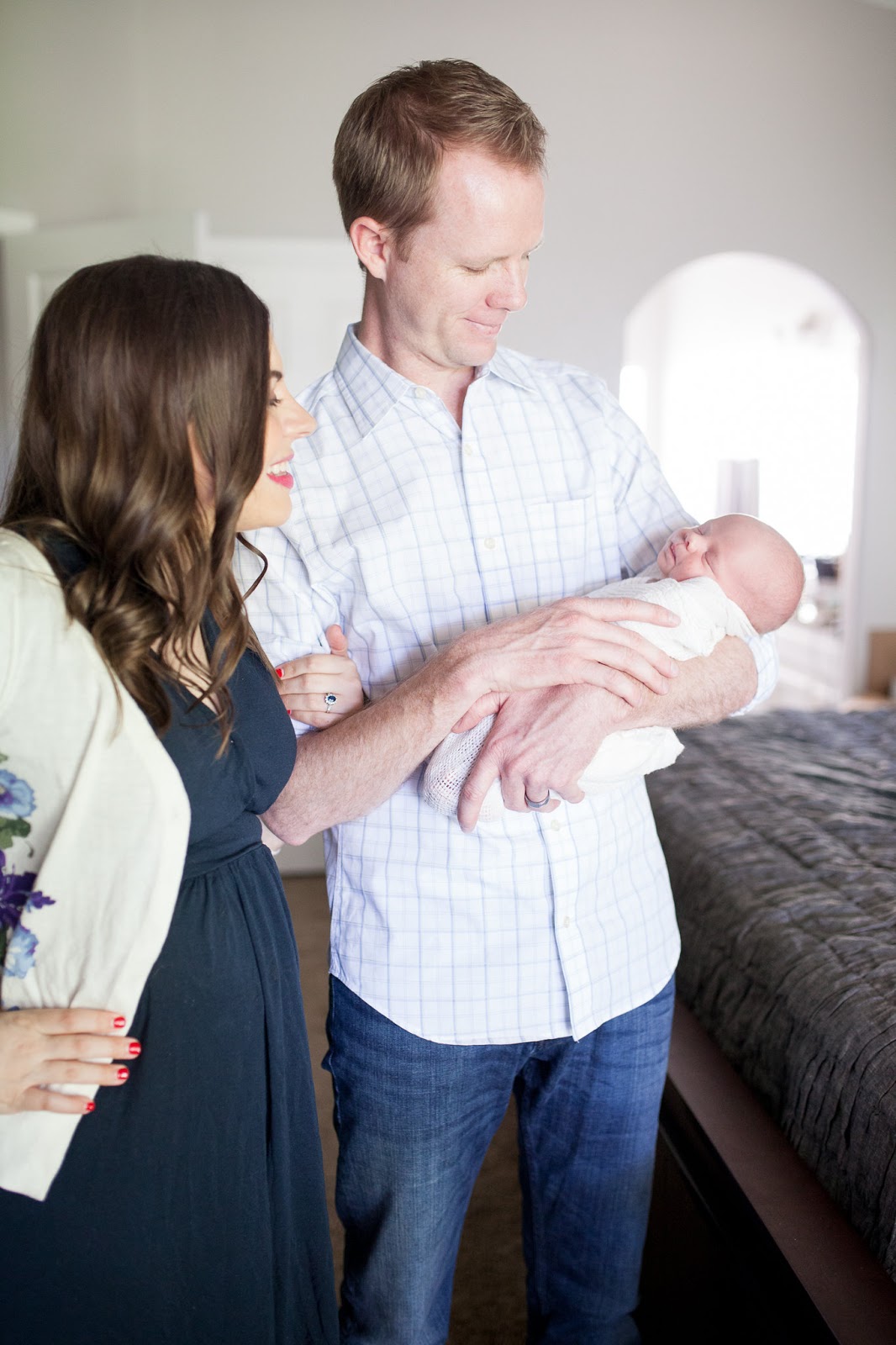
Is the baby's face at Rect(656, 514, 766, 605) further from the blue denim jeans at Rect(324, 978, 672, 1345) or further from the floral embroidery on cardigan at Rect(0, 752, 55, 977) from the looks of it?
the floral embroidery on cardigan at Rect(0, 752, 55, 977)

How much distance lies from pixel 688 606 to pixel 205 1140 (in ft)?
2.63

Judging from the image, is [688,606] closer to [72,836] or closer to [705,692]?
[705,692]

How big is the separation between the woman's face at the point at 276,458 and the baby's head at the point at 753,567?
0.55m

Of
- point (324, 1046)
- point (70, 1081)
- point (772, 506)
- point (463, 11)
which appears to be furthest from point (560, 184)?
point (772, 506)

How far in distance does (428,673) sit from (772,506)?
925 cm

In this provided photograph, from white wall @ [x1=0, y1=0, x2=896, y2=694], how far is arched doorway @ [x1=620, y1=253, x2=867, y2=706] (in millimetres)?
2971

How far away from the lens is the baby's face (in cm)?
144

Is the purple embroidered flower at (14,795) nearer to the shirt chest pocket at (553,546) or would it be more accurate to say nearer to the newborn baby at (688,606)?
the newborn baby at (688,606)

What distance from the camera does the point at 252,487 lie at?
1.06 metres

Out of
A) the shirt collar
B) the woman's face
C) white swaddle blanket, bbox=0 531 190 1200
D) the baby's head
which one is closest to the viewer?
white swaddle blanket, bbox=0 531 190 1200

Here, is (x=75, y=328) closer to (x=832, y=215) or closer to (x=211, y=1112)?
(x=211, y=1112)

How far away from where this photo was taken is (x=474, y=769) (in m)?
1.23

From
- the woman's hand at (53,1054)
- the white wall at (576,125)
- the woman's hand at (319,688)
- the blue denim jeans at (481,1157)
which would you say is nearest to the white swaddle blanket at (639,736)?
the woman's hand at (319,688)

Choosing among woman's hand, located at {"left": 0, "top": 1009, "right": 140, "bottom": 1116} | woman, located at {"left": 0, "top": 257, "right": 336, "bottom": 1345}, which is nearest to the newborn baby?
woman, located at {"left": 0, "top": 257, "right": 336, "bottom": 1345}
